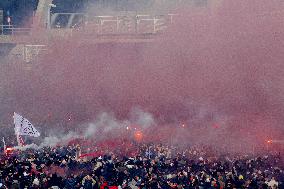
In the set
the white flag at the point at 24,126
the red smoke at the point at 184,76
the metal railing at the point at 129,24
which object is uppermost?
the metal railing at the point at 129,24

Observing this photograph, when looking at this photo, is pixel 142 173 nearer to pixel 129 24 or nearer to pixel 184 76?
pixel 184 76

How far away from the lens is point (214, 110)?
58.1 feet

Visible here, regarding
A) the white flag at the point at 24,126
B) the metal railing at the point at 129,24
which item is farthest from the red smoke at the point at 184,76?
the white flag at the point at 24,126

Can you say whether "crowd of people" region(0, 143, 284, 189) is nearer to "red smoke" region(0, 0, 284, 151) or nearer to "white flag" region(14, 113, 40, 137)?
"white flag" region(14, 113, 40, 137)

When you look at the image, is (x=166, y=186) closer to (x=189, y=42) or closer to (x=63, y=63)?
(x=189, y=42)

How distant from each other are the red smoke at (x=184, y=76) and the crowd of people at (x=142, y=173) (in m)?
3.08

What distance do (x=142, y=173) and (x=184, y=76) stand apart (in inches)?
314

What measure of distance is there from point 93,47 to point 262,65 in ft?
30.5

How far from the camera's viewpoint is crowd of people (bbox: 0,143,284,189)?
958 cm

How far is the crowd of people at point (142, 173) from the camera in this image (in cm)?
958

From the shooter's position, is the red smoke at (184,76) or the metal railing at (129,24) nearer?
the red smoke at (184,76)

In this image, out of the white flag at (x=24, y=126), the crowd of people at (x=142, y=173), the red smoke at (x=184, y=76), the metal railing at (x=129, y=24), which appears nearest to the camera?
the crowd of people at (x=142, y=173)

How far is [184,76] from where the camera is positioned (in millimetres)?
17859

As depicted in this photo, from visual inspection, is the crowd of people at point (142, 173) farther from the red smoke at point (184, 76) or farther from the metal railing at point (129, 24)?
the metal railing at point (129, 24)
